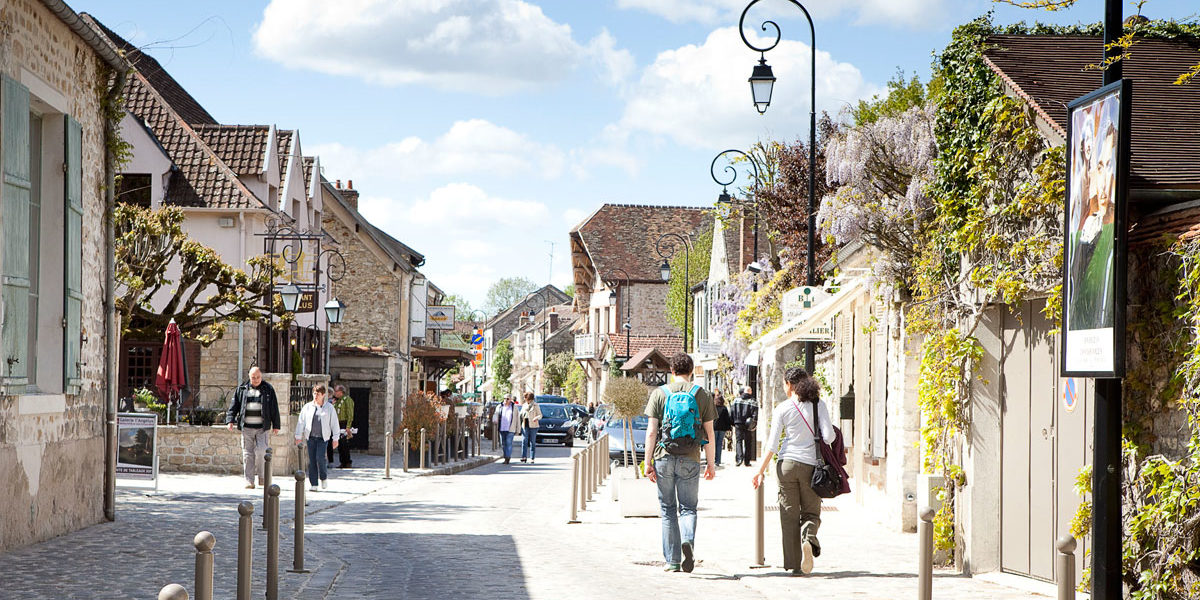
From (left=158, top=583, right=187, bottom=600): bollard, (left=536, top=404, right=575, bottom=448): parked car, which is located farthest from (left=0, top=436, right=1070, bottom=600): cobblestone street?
(left=536, top=404, right=575, bottom=448): parked car

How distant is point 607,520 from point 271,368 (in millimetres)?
16791

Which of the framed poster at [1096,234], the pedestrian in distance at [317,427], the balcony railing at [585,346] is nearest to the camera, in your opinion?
the framed poster at [1096,234]

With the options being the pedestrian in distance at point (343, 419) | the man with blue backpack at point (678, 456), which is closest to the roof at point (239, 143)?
the pedestrian in distance at point (343, 419)

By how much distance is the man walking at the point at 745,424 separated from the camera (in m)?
30.5

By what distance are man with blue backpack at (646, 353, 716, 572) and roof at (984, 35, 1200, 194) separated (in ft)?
11.3

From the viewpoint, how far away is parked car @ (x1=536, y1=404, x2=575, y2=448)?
47.1m

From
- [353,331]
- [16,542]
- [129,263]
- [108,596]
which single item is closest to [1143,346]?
[108,596]

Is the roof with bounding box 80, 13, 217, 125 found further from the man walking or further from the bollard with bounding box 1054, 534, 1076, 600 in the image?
the bollard with bounding box 1054, 534, 1076, 600

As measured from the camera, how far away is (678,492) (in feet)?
37.1

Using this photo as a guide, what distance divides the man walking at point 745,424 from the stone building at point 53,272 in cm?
1768

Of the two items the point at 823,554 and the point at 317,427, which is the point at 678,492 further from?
the point at 317,427

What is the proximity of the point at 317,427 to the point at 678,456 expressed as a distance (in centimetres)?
1056

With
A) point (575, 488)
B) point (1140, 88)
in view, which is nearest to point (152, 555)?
point (575, 488)

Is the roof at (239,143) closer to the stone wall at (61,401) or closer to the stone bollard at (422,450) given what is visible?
the stone bollard at (422,450)
